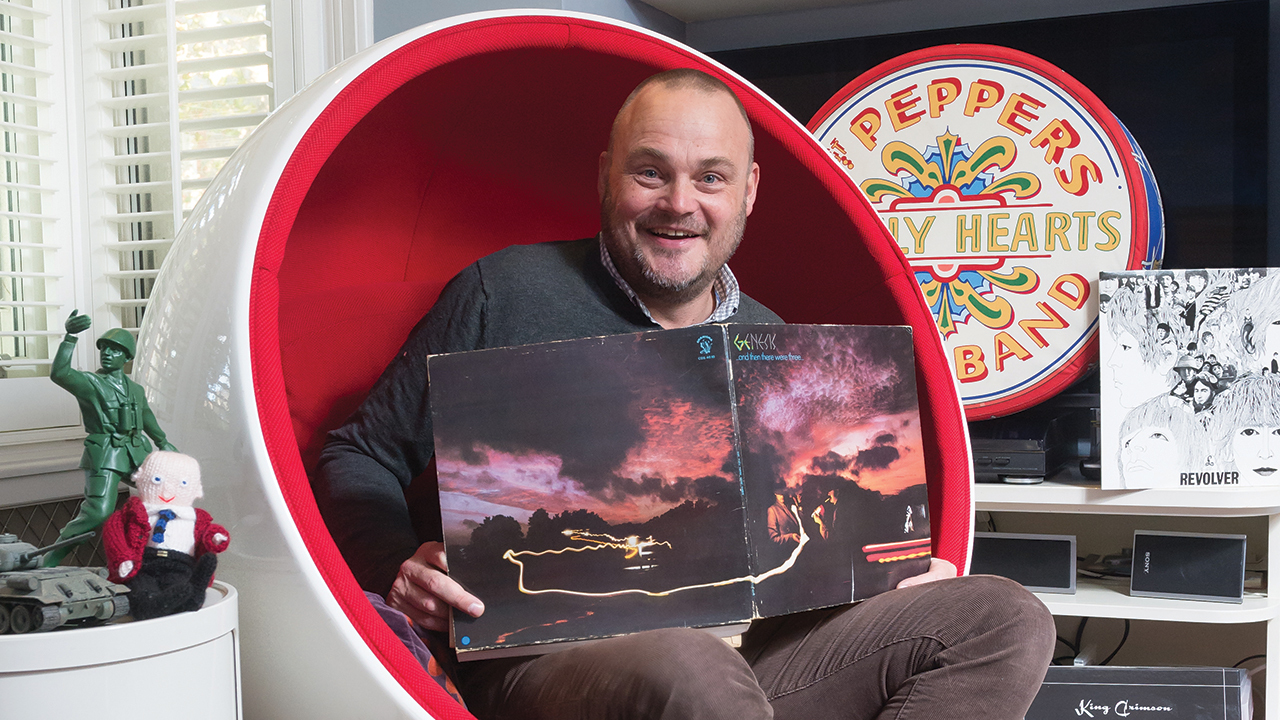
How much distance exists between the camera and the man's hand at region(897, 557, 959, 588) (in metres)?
1.22

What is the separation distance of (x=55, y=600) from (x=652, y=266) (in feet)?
2.60

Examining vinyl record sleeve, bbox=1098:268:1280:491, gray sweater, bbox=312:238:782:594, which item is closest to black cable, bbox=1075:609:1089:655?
vinyl record sleeve, bbox=1098:268:1280:491

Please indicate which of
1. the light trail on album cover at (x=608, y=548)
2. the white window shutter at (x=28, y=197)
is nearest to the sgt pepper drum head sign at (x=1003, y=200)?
the light trail on album cover at (x=608, y=548)

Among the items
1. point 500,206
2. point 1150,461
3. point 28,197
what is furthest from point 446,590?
point 1150,461

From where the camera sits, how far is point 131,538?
0.81 meters

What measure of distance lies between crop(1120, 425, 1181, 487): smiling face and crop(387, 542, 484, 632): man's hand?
3.88 feet

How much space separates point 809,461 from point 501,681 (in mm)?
407

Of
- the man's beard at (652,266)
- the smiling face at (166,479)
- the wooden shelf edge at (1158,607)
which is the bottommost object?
the wooden shelf edge at (1158,607)

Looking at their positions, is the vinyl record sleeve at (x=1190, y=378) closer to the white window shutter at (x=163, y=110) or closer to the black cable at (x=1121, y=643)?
the black cable at (x=1121, y=643)

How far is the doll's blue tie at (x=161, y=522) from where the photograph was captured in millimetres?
820

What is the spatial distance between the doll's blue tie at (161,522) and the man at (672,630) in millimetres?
262

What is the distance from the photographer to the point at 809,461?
3.72ft

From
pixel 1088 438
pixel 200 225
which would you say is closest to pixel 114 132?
pixel 200 225

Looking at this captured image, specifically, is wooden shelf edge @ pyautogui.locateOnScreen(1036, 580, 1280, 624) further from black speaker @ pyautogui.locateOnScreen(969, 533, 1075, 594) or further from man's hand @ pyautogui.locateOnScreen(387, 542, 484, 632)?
man's hand @ pyautogui.locateOnScreen(387, 542, 484, 632)
